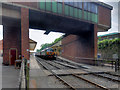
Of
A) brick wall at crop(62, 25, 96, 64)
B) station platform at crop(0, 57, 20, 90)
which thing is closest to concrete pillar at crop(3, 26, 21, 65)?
station platform at crop(0, 57, 20, 90)

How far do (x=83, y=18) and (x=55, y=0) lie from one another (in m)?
5.16

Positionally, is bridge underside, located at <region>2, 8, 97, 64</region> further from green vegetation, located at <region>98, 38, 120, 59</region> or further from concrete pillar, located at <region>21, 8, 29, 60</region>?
green vegetation, located at <region>98, 38, 120, 59</region>

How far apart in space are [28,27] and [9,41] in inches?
148

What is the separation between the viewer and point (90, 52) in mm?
17297

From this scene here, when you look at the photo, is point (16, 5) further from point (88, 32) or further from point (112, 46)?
point (112, 46)

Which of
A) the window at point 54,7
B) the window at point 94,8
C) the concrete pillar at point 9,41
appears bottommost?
the concrete pillar at point 9,41

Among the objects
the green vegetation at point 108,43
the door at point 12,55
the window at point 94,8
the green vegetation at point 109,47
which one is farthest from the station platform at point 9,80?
the green vegetation at point 108,43

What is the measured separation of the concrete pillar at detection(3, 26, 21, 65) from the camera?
1310cm

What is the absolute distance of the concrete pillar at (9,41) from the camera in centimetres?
1310

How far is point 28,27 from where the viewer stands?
11695mm

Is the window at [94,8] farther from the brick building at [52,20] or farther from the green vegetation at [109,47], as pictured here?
the green vegetation at [109,47]

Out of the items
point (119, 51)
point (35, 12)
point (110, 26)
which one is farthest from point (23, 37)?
point (119, 51)

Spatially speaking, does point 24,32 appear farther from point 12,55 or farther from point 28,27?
point 12,55

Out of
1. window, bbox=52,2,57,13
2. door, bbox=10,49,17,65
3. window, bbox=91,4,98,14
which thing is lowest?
door, bbox=10,49,17,65
